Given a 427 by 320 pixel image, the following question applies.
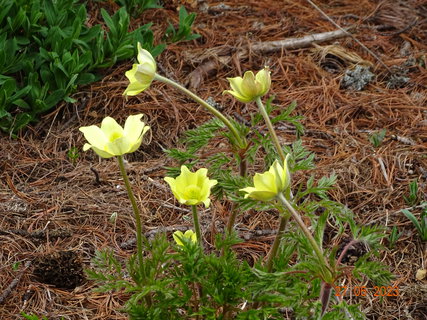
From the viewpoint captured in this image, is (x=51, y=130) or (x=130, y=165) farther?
(x=51, y=130)

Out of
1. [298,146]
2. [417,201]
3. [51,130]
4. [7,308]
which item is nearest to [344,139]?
[417,201]

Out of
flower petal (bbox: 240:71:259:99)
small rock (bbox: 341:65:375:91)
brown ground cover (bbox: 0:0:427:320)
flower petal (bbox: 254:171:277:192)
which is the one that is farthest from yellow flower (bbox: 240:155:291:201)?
small rock (bbox: 341:65:375:91)

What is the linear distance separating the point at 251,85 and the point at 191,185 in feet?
1.12

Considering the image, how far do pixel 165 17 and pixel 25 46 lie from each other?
3.06 ft

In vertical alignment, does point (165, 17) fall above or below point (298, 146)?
below

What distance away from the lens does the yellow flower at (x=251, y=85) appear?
5.92ft

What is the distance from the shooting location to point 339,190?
2.85 meters

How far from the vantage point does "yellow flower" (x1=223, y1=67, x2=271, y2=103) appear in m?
1.80

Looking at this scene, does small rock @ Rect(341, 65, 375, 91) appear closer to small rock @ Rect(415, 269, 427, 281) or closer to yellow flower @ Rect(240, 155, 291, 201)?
small rock @ Rect(415, 269, 427, 281)

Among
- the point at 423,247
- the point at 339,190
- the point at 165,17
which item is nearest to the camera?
the point at 423,247

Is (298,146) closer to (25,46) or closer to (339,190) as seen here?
(339,190)

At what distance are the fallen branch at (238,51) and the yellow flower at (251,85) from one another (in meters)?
1.70
